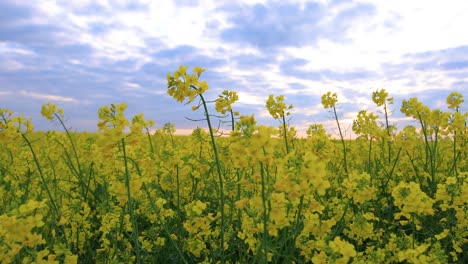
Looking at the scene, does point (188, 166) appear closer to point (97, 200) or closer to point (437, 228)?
point (97, 200)

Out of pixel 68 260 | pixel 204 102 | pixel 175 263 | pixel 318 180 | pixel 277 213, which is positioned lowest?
pixel 175 263

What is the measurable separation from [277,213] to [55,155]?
615 centimetres

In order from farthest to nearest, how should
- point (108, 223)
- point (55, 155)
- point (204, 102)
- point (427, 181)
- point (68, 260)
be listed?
1. point (55, 155)
2. point (427, 181)
3. point (108, 223)
4. point (68, 260)
5. point (204, 102)

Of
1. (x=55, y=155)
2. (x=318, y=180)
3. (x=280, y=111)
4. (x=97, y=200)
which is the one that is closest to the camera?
(x=318, y=180)

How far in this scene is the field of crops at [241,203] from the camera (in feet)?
7.48

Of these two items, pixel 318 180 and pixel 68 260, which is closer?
pixel 318 180

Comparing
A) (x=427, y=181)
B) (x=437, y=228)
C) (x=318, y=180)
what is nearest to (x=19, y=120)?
(x=318, y=180)

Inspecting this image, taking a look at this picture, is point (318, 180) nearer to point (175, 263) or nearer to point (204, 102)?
point (204, 102)

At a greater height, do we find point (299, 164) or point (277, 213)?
point (299, 164)

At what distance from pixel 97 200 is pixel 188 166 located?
2.17 m

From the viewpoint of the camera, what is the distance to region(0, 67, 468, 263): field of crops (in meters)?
2.28

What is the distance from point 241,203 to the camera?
2.28 meters

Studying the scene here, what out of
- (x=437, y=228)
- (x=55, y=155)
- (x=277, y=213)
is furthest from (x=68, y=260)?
(x=55, y=155)

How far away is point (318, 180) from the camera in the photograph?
2.02 meters
